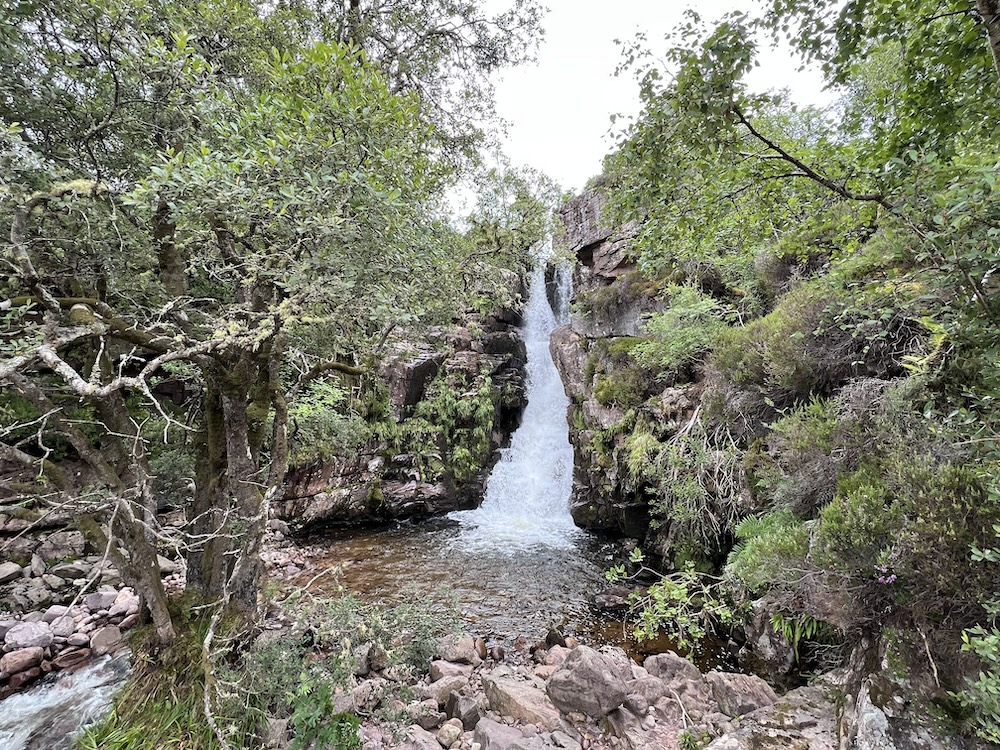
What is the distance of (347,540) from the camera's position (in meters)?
10.0

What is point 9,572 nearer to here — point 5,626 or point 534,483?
point 5,626

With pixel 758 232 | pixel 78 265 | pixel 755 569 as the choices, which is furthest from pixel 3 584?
pixel 758 232

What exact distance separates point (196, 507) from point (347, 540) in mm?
6248

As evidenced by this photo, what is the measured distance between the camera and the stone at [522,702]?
3982 mm

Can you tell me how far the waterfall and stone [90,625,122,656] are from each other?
590 centimetres

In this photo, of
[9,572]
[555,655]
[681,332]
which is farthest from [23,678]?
[681,332]

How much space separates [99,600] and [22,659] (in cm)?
141

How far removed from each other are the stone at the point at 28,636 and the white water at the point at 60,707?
2.31 ft

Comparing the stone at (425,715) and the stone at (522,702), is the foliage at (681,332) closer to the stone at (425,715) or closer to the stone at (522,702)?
the stone at (522,702)

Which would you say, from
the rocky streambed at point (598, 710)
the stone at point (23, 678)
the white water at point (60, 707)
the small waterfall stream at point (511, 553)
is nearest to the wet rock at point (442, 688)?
the rocky streambed at point (598, 710)

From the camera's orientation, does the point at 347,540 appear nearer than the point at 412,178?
No

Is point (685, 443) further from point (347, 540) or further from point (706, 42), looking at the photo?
point (347, 540)

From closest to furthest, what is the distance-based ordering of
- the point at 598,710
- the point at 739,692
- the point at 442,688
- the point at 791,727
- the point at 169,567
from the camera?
the point at 791,727 < the point at 598,710 < the point at 739,692 < the point at 442,688 < the point at 169,567

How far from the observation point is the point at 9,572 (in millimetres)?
6680
